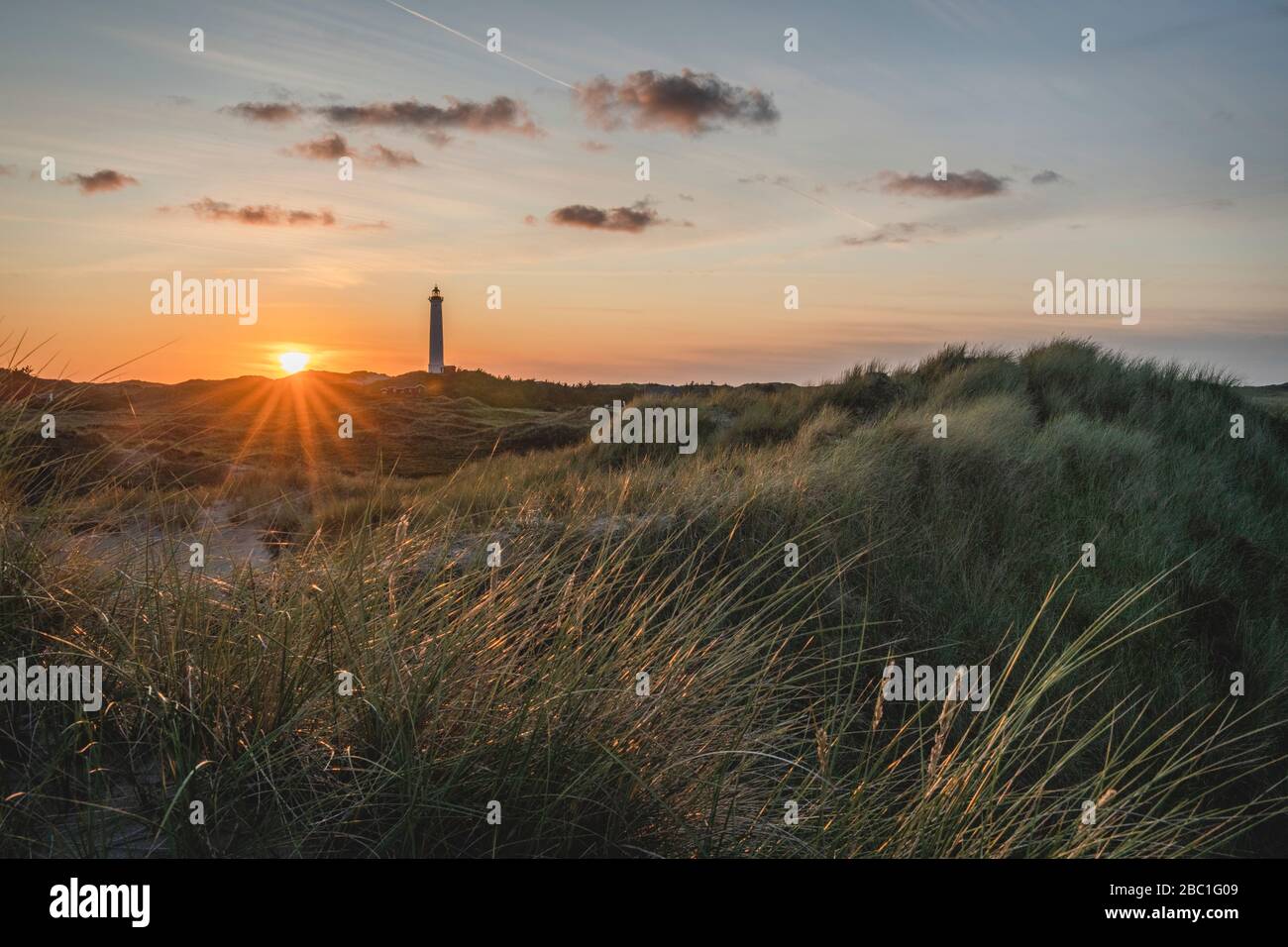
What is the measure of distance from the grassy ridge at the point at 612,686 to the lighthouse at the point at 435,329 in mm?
34851

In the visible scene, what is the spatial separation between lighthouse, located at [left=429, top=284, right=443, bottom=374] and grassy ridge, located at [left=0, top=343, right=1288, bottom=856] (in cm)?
3485

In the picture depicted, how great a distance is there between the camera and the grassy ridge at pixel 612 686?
2533mm

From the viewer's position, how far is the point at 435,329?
42.5m

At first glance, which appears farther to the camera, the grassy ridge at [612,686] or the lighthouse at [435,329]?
the lighthouse at [435,329]

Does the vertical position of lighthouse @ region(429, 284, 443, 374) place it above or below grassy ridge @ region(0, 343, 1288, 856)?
above

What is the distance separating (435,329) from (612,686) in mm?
41452

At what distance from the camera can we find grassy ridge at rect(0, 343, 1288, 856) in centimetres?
253

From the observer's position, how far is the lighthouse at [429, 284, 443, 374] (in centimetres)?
4178

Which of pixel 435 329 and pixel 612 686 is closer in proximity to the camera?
pixel 612 686

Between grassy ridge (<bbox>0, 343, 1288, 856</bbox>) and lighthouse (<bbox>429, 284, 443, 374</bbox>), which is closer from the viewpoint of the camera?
grassy ridge (<bbox>0, 343, 1288, 856</bbox>)
